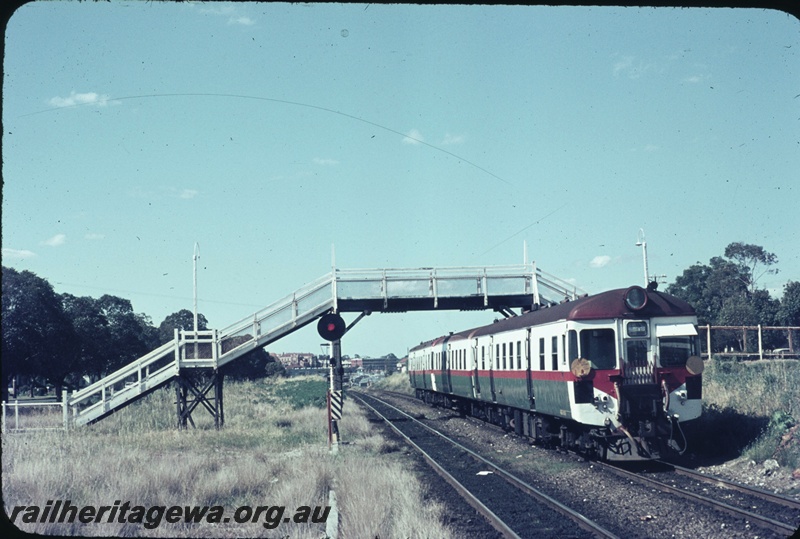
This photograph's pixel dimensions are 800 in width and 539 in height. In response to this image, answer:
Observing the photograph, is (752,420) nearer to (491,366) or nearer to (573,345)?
(573,345)

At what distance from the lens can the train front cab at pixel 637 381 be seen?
13.3m

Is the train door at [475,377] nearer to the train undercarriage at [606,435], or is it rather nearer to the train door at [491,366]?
the train door at [491,366]

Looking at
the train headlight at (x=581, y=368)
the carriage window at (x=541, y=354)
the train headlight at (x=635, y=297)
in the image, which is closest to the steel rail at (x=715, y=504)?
the train headlight at (x=581, y=368)

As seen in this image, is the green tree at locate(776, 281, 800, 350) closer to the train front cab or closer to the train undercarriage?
the train undercarriage

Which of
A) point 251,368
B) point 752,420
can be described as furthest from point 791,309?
point 251,368

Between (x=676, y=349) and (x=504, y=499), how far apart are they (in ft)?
15.1

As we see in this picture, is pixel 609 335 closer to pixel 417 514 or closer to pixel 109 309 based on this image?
pixel 417 514

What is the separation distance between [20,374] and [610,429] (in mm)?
32816

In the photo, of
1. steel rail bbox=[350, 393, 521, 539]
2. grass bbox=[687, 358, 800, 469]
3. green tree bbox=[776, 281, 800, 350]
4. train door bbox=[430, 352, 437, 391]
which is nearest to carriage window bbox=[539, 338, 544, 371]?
steel rail bbox=[350, 393, 521, 539]

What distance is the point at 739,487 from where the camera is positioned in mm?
11000

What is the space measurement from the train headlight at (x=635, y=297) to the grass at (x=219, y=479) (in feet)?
16.6

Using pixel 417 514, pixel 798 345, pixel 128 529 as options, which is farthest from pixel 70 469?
pixel 798 345

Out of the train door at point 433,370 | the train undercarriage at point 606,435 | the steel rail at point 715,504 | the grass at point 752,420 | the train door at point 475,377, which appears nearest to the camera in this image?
the steel rail at point 715,504

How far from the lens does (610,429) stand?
13.5m
